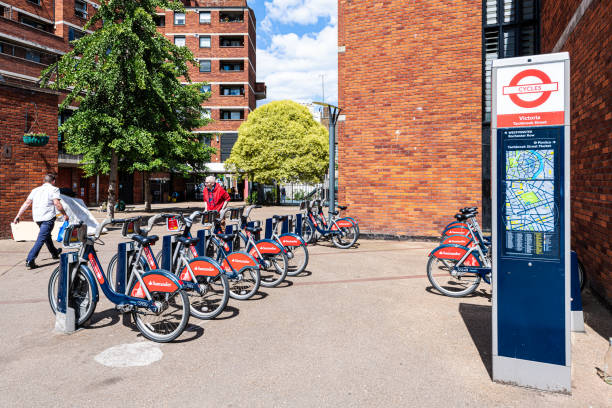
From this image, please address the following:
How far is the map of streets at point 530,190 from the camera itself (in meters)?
3.10

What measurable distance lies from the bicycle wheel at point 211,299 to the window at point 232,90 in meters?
40.8

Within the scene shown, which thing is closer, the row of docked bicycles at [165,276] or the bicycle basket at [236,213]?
the row of docked bicycles at [165,276]

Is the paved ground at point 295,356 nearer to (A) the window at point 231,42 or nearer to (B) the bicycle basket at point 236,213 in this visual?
(B) the bicycle basket at point 236,213

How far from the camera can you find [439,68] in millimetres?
10773

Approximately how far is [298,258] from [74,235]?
12.5ft

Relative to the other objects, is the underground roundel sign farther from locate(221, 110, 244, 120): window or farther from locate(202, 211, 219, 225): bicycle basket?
locate(221, 110, 244, 120): window

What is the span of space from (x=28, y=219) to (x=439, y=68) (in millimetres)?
12604

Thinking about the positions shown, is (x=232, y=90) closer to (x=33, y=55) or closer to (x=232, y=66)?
(x=232, y=66)

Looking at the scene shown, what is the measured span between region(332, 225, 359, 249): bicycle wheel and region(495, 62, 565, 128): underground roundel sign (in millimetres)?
7128

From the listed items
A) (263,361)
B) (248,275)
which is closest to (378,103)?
(248,275)

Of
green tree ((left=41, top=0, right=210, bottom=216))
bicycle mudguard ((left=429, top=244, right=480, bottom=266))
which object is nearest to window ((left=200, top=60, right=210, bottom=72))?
green tree ((left=41, top=0, right=210, bottom=216))

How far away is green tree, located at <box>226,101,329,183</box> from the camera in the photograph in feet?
103

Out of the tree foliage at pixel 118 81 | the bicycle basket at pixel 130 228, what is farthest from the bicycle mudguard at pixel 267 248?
the tree foliage at pixel 118 81

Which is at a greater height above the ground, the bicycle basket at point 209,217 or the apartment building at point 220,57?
the apartment building at point 220,57
